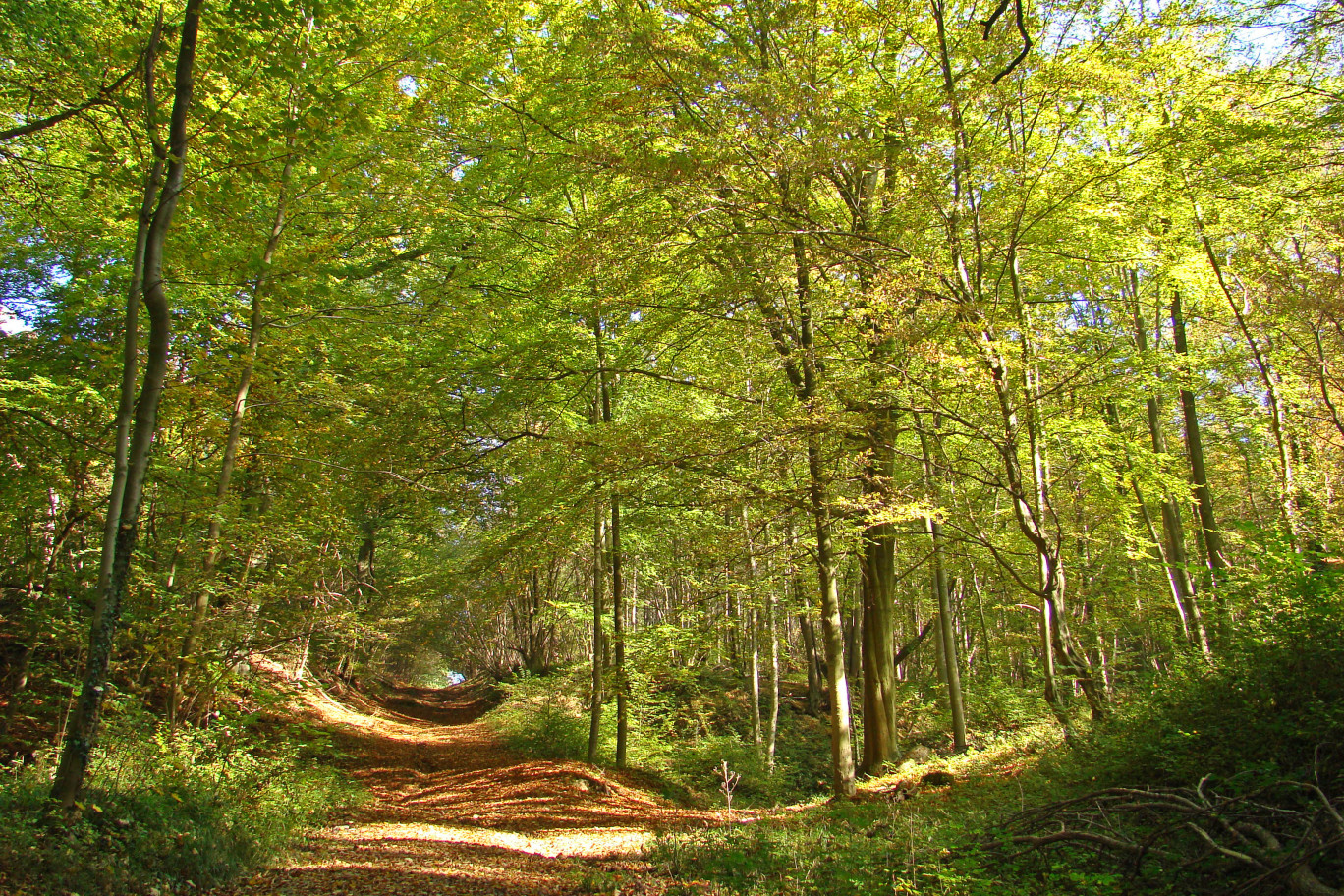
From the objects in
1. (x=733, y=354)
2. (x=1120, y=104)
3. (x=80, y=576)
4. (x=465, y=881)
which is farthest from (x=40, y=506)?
(x=1120, y=104)

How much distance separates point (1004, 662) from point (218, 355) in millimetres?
24644

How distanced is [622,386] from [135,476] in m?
8.39

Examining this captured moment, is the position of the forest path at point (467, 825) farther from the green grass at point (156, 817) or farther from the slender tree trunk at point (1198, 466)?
the slender tree trunk at point (1198, 466)

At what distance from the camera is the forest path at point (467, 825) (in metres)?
5.67

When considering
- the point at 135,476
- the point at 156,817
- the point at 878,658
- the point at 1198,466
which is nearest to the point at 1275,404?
the point at 1198,466

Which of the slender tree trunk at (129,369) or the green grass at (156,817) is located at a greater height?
the slender tree trunk at (129,369)

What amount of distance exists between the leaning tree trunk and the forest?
0.03 meters

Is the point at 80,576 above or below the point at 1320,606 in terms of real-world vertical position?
above

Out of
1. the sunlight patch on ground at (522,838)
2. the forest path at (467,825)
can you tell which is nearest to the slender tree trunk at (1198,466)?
the forest path at (467,825)

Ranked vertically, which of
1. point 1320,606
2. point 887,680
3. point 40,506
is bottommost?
point 887,680

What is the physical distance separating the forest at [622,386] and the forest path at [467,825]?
11 cm

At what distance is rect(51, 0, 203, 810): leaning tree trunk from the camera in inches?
172

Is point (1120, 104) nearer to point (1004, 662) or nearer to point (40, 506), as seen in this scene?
point (40, 506)

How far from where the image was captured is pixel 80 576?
19.9 ft
